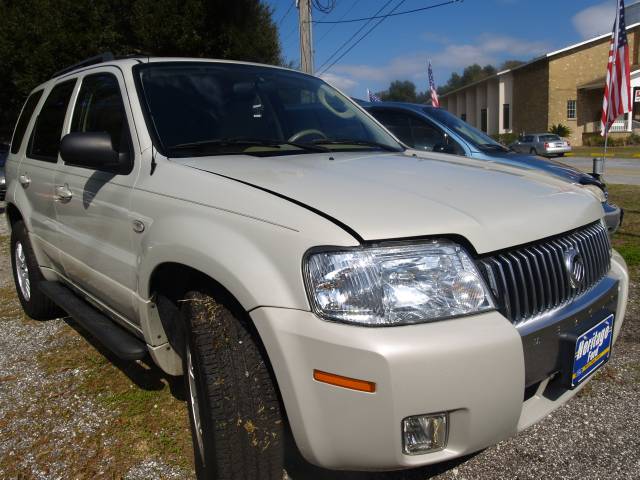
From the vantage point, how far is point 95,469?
2477 millimetres

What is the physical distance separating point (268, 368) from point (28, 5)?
1630 centimetres

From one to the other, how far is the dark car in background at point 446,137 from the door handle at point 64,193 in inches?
154

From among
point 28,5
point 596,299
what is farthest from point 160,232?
point 28,5

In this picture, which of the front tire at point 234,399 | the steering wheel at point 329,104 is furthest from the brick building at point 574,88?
the front tire at point 234,399

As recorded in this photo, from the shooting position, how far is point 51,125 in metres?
3.70

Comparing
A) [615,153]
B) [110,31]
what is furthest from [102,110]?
[615,153]

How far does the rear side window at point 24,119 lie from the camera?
423cm

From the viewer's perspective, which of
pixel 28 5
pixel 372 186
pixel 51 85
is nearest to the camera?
pixel 372 186

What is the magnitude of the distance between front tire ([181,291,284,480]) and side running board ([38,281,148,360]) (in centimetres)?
68

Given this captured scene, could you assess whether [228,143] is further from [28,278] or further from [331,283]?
[28,278]

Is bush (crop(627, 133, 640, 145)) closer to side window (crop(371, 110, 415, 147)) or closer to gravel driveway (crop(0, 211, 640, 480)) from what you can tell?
side window (crop(371, 110, 415, 147))

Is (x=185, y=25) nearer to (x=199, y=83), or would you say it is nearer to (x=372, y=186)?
(x=199, y=83)

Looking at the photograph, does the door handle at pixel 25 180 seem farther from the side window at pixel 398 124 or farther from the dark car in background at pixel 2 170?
the dark car in background at pixel 2 170

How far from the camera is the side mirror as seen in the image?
2.46 metres
